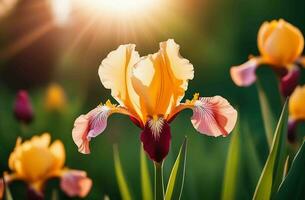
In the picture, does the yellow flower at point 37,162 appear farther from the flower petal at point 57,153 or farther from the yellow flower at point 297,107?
the yellow flower at point 297,107

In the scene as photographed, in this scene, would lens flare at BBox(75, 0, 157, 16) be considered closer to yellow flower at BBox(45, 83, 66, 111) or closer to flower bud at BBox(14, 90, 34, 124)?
yellow flower at BBox(45, 83, 66, 111)

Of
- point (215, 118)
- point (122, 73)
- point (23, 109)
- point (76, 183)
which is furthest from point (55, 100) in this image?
point (215, 118)

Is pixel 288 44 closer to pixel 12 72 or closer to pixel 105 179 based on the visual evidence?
pixel 105 179

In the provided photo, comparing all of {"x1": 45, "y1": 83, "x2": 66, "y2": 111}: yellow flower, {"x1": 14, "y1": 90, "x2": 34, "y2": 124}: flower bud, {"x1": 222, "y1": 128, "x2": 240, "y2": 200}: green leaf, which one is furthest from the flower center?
{"x1": 45, "y1": 83, "x2": 66, "y2": 111}: yellow flower

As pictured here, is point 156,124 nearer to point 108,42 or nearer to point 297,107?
point 297,107

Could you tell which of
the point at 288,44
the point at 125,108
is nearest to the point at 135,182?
the point at 288,44

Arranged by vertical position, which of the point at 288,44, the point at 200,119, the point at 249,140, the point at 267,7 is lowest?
the point at 249,140
